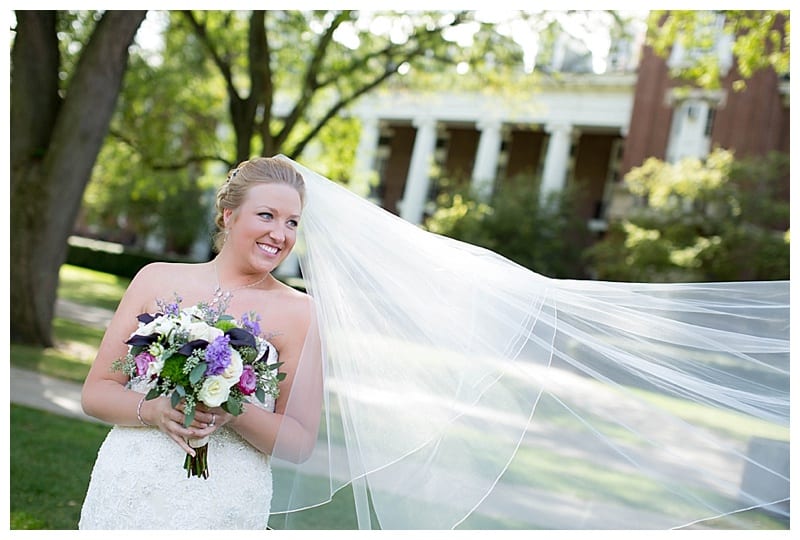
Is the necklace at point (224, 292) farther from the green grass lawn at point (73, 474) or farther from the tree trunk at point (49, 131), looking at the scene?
the tree trunk at point (49, 131)

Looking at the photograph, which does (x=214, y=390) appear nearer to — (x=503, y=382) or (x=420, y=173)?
(x=503, y=382)

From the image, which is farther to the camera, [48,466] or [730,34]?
[730,34]

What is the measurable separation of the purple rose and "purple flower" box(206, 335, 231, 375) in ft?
0.33

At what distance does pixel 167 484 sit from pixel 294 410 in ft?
1.68

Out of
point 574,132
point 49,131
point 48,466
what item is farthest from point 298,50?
point 574,132

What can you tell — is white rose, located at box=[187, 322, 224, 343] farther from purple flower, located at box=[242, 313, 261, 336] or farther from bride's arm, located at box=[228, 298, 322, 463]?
bride's arm, located at box=[228, 298, 322, 463]

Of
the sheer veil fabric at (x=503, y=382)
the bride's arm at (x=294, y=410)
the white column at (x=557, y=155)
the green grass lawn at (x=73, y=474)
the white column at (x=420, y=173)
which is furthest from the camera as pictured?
the white column at (x=420, y=173)

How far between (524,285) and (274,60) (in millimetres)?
18677

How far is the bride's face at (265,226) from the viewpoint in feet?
11.1

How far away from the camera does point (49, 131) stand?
12.4 metres

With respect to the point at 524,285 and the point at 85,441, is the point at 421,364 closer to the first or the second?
the point at 524,285

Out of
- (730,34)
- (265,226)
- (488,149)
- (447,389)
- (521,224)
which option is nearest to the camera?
(265,226)

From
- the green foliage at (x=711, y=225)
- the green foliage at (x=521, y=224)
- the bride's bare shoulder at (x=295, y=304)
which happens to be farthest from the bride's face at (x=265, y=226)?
the green foliage at (x=521, y=224)

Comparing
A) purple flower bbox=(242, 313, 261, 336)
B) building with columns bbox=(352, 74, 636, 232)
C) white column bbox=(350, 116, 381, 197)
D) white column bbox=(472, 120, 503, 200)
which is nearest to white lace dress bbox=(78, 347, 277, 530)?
purple flower bbox=(242, 313, 261, 336)
